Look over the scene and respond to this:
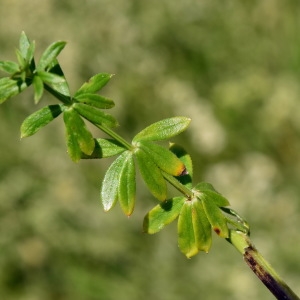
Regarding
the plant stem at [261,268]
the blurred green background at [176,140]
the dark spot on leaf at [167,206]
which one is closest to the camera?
the plant stem at [261,268]

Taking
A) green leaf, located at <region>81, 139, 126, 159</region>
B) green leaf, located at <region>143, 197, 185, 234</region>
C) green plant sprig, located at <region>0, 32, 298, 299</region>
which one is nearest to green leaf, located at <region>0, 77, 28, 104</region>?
green plant sprig, located at <region>0, 32, 298, 299</region>

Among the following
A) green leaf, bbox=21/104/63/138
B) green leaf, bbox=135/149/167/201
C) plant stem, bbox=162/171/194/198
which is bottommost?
plant stem, bbox=162/171/194/198

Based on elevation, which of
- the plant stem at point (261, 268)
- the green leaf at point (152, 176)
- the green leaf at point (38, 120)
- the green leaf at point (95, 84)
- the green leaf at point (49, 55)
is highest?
the green leaf at point (49, 55)

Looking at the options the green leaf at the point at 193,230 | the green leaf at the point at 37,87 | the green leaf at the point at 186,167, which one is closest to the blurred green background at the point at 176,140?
the green leaf at the point at 186,167

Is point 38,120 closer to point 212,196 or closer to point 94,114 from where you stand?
point 94,114

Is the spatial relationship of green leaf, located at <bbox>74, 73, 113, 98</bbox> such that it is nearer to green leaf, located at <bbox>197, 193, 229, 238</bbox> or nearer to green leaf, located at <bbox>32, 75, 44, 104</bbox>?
green leaf, located at <bbox>32, 75, 44, 104</bbox>

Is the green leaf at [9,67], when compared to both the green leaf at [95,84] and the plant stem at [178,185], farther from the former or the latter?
the plant stem at [178,185]

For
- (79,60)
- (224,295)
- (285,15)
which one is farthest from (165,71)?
(224,295)

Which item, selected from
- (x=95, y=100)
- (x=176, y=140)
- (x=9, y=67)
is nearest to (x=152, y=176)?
(x=95, y=100)
